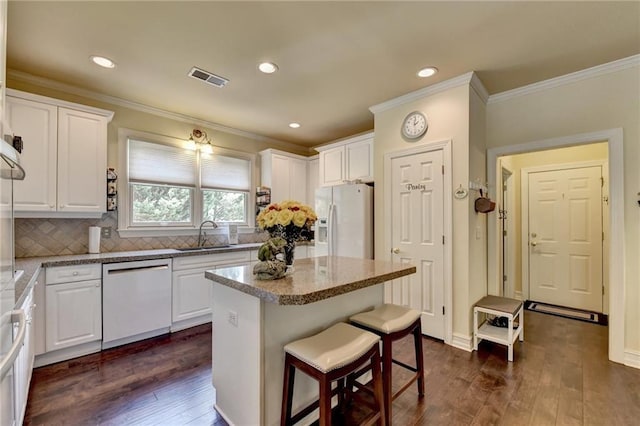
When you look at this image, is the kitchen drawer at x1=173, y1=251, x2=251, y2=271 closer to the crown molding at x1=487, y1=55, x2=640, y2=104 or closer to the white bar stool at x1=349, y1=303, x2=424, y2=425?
the white bar stool at x1=349, y1=303, x2=424, y2=425

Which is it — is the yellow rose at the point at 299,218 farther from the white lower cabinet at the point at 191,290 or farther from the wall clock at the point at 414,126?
the white lower cabinet at the point at 191,290

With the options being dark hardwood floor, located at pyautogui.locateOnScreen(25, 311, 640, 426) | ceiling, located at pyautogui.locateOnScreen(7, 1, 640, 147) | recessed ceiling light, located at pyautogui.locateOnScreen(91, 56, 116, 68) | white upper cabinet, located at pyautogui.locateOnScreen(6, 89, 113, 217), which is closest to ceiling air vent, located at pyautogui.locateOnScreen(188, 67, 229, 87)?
ceiling, located at pyautogui.locateOnScreen(7, 1, 640, 147)

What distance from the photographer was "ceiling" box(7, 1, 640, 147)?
191cm

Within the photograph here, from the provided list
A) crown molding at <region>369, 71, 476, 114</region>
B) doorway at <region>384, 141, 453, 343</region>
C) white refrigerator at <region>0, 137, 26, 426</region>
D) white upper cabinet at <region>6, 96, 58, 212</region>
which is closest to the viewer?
white refrigerator at <region>0, 137, 26, 426</region>

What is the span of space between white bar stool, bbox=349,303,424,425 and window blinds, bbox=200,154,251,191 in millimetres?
3129

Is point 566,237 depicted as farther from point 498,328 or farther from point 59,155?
point 59,155

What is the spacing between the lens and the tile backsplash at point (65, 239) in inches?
110

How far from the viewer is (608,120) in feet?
8.49

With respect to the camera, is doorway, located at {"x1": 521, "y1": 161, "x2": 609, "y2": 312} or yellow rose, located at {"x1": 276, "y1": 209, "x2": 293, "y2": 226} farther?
doorway, located at {"x1": 521, "y1": 161, "x2": 609, "y2": 312}

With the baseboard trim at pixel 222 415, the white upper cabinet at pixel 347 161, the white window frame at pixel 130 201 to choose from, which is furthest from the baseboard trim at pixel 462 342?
the white window frame at pixel 130 201

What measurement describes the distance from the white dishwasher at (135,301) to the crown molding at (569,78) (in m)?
4.17

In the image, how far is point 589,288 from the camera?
3898 mm

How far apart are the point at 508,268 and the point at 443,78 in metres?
3.12

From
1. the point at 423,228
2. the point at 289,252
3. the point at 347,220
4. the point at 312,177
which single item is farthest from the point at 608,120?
the point at 312,177
